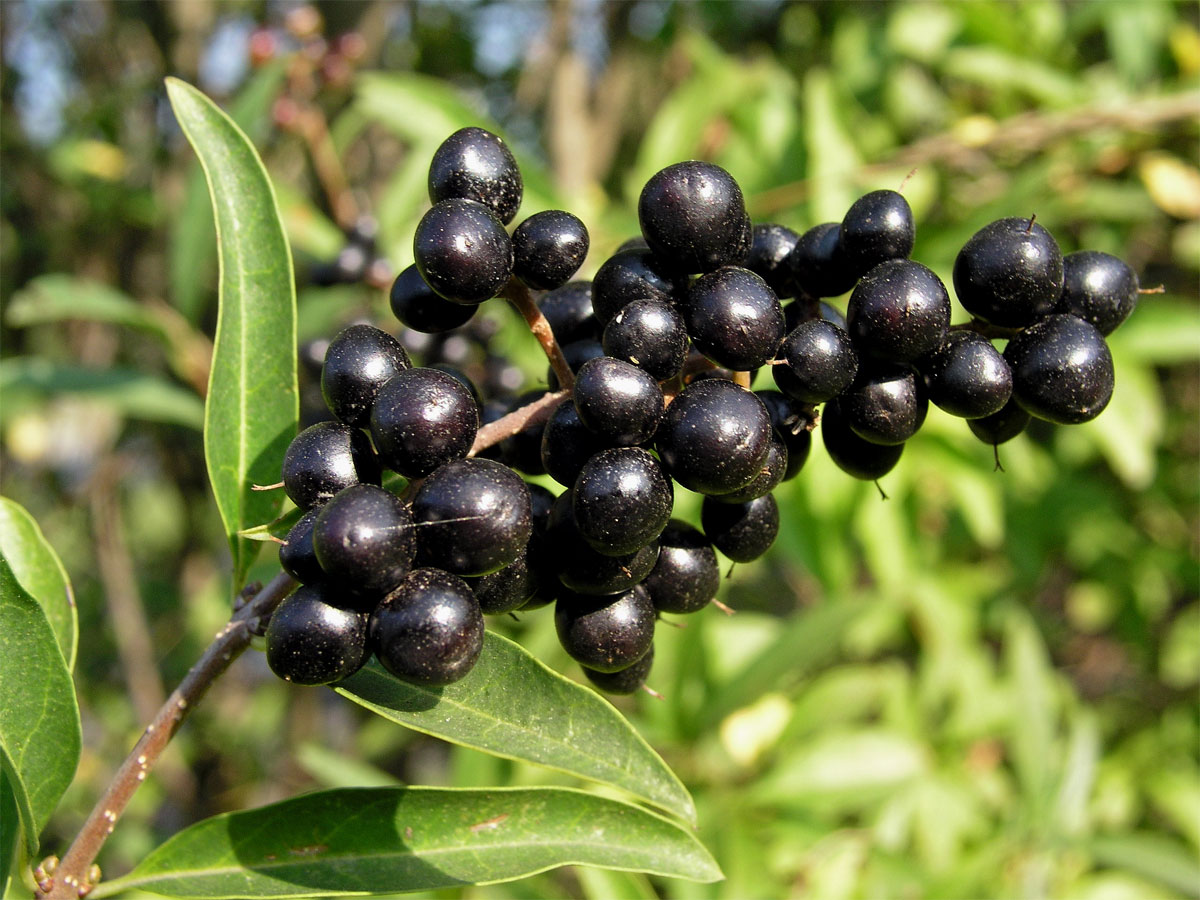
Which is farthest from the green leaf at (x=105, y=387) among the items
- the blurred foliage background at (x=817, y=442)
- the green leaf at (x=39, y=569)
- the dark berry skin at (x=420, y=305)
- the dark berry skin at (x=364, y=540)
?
the dark berry skin at (x=364, y=540)

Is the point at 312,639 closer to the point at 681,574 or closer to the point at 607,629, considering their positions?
the point at 607,629

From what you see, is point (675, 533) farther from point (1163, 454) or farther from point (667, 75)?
point (667, 75)

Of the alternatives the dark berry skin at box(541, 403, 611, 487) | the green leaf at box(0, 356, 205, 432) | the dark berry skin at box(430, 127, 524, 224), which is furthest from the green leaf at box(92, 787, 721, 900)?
the green leaf at box(0, 356, 205, 432)

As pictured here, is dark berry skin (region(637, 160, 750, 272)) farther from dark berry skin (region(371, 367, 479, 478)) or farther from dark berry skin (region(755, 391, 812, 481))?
dark berry skin (region(371, 367, 479, 478))

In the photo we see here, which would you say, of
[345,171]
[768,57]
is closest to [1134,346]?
[768,57]

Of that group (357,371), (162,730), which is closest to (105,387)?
(162,730)

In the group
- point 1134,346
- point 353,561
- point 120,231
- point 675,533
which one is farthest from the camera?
point 120,231

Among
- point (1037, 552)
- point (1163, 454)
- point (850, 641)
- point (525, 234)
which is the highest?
point (1163, 454)
